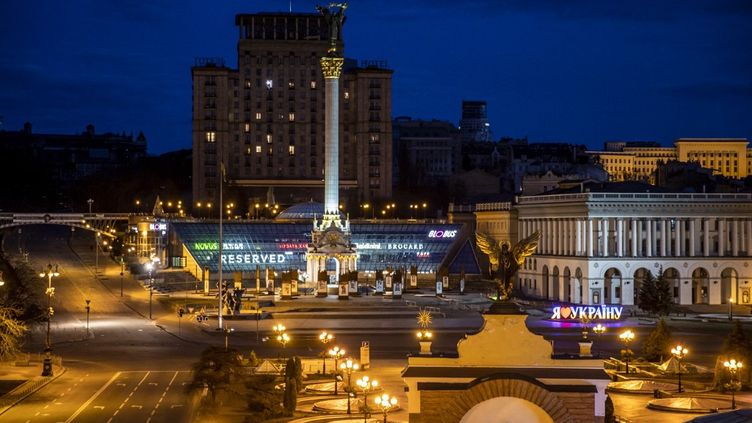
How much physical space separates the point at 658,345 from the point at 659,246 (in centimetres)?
4872

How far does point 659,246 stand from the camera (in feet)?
372

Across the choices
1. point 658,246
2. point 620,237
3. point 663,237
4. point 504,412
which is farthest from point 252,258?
point 504,412

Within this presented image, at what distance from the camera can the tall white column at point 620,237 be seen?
11225 cm

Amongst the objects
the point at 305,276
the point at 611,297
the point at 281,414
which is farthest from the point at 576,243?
the point at 281,414

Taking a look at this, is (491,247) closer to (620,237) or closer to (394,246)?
(620,237)

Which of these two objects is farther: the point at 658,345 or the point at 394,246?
the point at 394,246

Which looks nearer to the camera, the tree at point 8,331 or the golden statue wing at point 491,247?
the golden statue wing at point 491,247

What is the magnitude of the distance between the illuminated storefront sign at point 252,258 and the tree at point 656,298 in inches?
1960

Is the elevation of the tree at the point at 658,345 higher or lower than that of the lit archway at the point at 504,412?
lower

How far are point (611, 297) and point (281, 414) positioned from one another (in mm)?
69251

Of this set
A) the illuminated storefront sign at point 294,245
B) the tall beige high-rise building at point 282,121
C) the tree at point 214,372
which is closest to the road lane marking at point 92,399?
the tree at point 214,372

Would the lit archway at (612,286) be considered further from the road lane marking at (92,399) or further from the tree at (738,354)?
the road lane marking at (92,399)

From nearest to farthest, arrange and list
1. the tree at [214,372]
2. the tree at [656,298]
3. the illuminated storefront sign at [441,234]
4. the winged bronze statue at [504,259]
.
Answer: the winged bronze statue at [504,259], the tree at [214,372], the tree at [656,298], the illuminated storefront sign at [441,234]

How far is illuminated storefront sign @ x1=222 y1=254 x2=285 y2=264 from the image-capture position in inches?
5408
